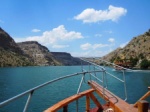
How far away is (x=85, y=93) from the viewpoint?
362 inches

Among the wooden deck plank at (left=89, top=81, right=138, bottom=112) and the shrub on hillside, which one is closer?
the wooden deck plank at (left=89, top=81, right=138, bottom=112)

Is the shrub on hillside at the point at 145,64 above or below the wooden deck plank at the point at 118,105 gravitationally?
above

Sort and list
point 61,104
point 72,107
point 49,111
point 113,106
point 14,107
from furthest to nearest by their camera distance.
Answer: point 14,107 < point 72,107 < point 113,106 < point 61,104 < point 49,111

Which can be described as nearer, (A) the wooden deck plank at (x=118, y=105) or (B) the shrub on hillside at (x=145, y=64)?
(A) the wooden deck plank at (x=118, y=105)

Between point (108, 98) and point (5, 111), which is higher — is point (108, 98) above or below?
above

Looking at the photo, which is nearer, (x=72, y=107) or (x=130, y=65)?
(x=72, y=107)

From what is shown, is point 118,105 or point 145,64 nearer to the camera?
point 118,105

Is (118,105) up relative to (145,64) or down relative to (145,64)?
down

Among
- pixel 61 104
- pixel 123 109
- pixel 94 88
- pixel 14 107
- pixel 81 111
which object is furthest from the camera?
pixel 14 107

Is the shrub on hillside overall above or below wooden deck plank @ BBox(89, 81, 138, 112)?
above

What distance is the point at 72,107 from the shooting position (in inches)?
1289

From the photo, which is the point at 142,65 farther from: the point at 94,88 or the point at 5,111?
the point at 94,88

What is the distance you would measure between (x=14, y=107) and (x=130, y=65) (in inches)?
6692

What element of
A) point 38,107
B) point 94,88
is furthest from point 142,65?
point 94,88
